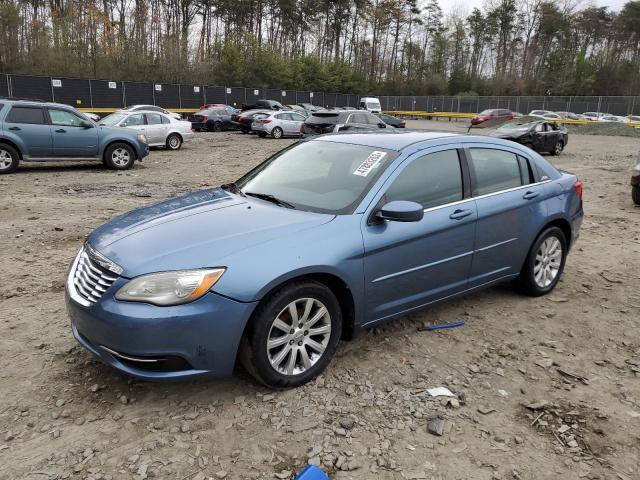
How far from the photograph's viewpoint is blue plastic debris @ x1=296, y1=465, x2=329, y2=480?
2.42 metres

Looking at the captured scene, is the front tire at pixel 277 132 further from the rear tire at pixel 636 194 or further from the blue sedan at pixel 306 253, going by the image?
the blue sedan at pixel 306 253

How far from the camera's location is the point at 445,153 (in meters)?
4.15

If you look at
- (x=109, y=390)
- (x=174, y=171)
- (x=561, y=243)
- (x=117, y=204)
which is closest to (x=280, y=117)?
(x=174, y=171)

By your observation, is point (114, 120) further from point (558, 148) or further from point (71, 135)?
point (558, 148)

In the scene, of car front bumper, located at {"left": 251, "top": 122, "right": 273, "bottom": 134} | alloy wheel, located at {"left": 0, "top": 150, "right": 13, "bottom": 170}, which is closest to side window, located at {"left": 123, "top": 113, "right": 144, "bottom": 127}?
alloy wheel, located at {"left": 0, "top": 150, "right": 13, "bottom": 170}

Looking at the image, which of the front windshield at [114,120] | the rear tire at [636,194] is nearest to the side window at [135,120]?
the front windshield at [114,120]

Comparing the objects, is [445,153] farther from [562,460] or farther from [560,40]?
[560,40]

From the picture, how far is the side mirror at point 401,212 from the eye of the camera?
3395mm

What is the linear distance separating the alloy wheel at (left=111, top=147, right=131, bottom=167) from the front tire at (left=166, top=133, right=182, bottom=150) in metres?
5.47

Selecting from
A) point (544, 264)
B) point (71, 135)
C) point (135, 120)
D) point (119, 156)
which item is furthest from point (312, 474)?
point (135, 120)

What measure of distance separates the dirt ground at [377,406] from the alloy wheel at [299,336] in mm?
202

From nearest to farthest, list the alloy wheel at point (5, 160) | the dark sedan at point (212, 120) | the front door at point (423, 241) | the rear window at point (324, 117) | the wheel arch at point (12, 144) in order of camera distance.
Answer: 1. the front door at point (423, 241)
2. the wheel arch at point (12, 144)
3. the alloy wheel at point (5, 160)
4. the rear window at point (324, 117)
5. the dark sedan at point (212, 120)

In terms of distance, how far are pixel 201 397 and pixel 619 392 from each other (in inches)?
110

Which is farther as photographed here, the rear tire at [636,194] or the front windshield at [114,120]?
the front windshield at [114,120]
